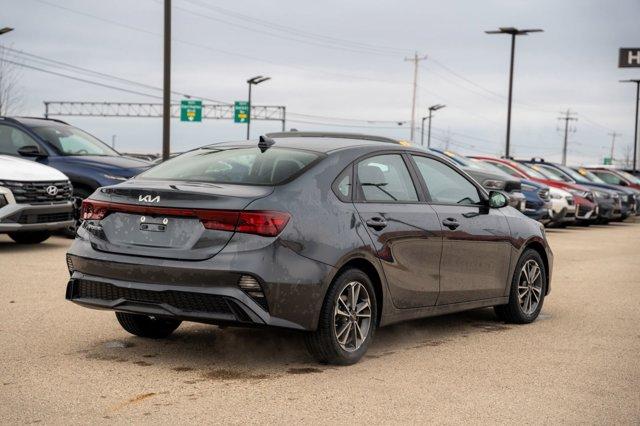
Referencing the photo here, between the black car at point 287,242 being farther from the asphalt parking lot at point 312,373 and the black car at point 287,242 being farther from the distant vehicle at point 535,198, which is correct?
the distant vehicle at point 535,198

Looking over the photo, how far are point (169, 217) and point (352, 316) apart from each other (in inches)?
53.1

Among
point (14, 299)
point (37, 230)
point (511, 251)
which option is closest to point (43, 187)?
point (37, 230)

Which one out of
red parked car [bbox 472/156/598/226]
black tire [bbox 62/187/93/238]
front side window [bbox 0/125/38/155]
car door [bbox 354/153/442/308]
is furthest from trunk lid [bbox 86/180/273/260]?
red parked car [bbox 472/156/598/226]

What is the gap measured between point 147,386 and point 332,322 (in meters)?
1.23

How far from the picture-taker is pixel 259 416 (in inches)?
203

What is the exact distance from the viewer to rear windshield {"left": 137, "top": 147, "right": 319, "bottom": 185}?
6.54 metres

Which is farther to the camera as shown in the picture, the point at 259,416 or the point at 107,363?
the point at 107,363

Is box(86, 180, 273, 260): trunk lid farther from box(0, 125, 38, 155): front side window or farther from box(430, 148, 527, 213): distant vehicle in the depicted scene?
box(430, 148, 527, 213): distant vehicle

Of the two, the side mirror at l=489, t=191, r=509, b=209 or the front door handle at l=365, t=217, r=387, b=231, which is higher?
the side mirror at l=489, t=191, r=509, b=209

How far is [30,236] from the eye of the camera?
14727mm

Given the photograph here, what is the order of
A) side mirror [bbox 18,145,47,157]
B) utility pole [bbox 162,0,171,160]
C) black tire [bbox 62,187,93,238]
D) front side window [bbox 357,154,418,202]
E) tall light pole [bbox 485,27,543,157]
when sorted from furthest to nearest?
tall light pole [bbox 485,27,543,157], utility pole [bbox 162,0,171,160], black tire [bbox 62,187,93,238], side mirror [bbox 18,145,47,157], front side window [bbox 357,154,418,202]

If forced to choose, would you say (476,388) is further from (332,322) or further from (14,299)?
(14,299)

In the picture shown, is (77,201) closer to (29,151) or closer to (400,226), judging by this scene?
(29,151)

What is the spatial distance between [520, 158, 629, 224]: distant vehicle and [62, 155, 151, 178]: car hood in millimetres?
13932
